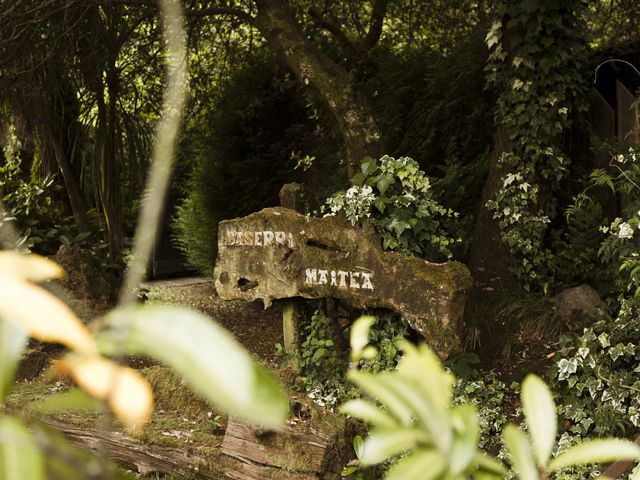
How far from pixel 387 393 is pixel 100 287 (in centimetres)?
621

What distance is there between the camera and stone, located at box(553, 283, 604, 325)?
5316mm

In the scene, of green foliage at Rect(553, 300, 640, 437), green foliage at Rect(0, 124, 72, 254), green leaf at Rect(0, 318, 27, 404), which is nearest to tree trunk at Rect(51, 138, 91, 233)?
green foliage at Rect(0, 124, 72, 254)

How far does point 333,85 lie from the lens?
5.97 m

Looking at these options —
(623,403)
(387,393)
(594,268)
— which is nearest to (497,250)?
(594,268)

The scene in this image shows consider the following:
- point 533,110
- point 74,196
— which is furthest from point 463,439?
point 74,196

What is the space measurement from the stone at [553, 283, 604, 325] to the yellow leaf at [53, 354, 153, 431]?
5.21 metres

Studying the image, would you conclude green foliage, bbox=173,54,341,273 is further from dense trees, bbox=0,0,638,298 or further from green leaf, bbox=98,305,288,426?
green leaf, bbox=98,305,288,426

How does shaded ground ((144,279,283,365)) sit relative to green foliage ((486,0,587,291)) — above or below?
below

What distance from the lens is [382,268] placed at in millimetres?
4789

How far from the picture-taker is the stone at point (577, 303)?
532 centimetres

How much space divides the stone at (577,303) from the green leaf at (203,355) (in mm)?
5194

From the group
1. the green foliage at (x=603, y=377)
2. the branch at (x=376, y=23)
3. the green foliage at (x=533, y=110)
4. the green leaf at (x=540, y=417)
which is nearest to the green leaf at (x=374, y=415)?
the green leaf at (x=540, y=417)

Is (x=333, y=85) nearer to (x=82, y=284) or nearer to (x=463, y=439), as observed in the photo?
(x=82, y=284)

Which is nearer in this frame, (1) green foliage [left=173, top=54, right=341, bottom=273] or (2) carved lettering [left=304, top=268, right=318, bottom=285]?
(2) carved lettering [left=304, top=268, right=318, bottom=285]
